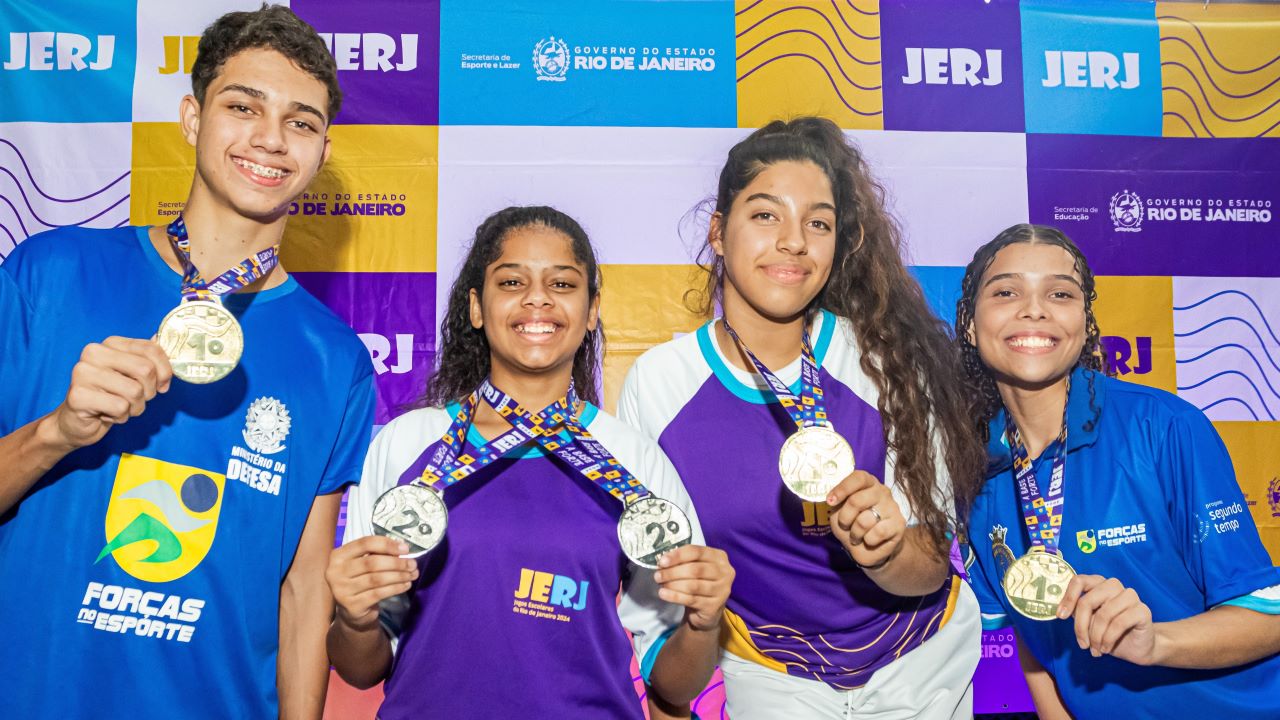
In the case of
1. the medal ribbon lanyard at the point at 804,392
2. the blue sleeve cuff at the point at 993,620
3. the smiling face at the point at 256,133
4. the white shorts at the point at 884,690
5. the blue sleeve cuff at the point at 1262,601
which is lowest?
the white shorts at the point at 884,690

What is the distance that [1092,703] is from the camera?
97.5 inches

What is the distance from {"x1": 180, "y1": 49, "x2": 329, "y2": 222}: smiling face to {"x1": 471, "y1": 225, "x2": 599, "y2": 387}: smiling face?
0.55 metres

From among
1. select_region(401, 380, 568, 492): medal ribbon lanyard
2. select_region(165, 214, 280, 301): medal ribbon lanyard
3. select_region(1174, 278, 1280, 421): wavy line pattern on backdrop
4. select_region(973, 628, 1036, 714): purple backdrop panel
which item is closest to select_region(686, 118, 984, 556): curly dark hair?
select_region(401, 380, 568, 492): medal ribbon lanyard

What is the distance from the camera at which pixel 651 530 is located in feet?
6.73

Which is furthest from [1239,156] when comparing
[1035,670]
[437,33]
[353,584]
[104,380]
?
[104,380]

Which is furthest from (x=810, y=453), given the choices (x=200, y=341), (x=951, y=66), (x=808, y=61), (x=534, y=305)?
(x=951, y=66)

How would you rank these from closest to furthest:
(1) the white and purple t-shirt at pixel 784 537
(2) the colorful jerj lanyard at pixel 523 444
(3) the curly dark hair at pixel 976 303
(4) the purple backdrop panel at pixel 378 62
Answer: (2) the colorful jerj lanyard at pixel 523 444 < (1) the white and purple t-shirt at pixel 784 537 < (3) the curly dark hair at pixel 976 303 < (4) the purple backdrop panel at pixel 378 62

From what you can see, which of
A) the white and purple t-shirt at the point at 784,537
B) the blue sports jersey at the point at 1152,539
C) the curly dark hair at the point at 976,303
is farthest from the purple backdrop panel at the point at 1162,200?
the white and purple t-shirt at the point at 784,537

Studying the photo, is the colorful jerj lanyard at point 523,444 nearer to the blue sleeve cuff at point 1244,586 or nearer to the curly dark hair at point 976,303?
the curly dark hair at point 976,303

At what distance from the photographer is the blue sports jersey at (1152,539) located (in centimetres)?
236

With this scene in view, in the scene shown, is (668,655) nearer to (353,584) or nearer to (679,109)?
(353,584)

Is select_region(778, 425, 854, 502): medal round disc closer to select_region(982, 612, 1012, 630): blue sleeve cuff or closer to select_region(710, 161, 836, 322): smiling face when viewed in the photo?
select_region(710, 161, 836, 322): smiling face

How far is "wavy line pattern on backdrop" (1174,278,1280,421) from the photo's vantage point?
4148 millimetres

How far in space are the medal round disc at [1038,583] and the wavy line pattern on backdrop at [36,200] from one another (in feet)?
12.3
